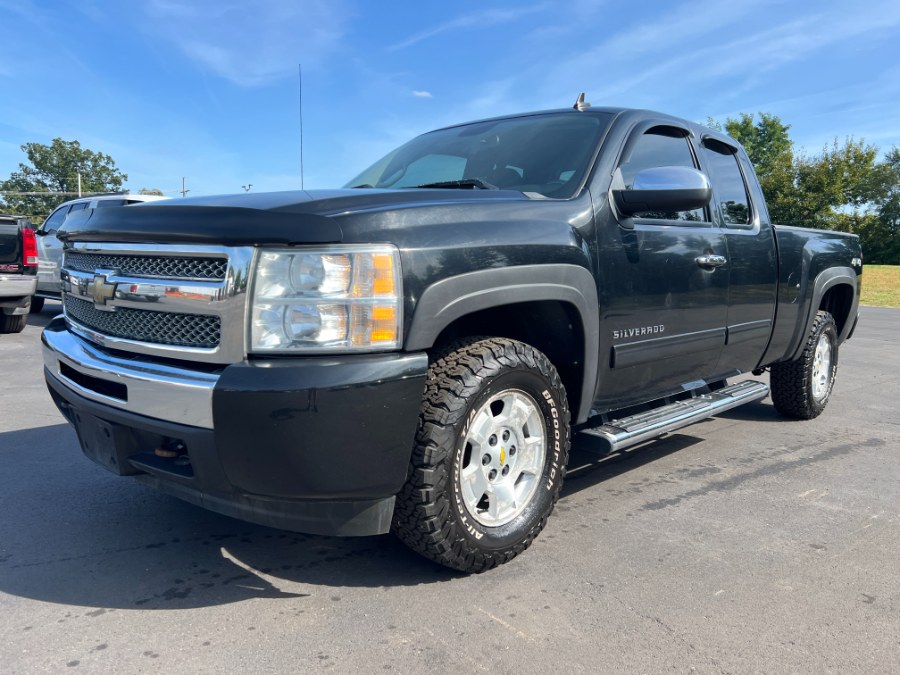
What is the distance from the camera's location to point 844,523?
3373 millimetres

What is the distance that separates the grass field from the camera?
2160 centimetres

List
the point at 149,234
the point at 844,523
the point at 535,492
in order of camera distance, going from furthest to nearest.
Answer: the point at 844,523 < the point at 535,492 < the point at 149,234

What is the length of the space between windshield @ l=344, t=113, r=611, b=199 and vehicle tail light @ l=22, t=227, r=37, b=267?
22.0 ft

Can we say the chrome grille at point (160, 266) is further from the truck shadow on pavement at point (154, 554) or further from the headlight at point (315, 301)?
the truck shadow on pavement at point (154, 554)

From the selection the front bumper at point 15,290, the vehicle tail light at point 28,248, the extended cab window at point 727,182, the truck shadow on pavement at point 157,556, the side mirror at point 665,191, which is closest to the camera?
the truck shadow on pavement at point 157,556

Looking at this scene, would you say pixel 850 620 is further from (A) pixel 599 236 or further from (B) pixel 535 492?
(A) pixel 599 236

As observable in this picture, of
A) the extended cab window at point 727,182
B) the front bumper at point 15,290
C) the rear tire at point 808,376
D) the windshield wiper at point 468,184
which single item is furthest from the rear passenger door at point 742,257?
the front bumper at point 15,290

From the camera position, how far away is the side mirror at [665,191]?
316 cm

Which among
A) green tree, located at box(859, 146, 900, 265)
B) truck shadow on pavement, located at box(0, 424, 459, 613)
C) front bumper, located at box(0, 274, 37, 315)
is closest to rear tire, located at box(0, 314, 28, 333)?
front bumper, located at box(0, 274, 37, 315)

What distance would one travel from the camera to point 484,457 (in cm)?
271

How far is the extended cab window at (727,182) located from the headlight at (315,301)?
8.87 ft

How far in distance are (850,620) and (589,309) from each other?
56.9 inches

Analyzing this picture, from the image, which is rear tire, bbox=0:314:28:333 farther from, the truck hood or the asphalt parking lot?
the truck hood

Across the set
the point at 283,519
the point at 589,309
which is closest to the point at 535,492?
the point at 589,309
